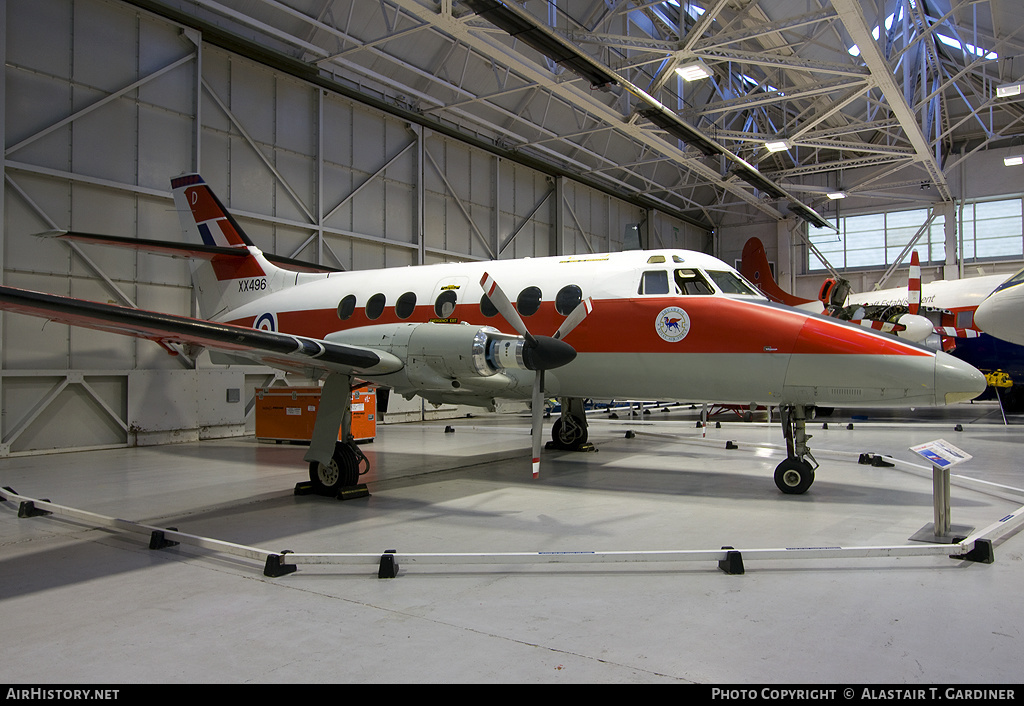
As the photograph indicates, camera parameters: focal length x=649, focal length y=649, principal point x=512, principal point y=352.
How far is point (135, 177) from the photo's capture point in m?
14.9

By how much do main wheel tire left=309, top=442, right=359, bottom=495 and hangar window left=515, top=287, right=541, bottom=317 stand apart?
346 centimetres

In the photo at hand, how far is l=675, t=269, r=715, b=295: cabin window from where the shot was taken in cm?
920

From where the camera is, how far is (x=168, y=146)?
1548 cm

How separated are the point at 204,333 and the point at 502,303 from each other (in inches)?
129

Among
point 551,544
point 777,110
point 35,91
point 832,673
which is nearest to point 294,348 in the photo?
point 551,544

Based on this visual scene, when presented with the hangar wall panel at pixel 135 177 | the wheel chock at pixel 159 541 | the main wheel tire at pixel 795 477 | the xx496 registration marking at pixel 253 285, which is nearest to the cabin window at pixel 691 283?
the main wheel tire at pixel 795 477

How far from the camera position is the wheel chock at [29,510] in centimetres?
746

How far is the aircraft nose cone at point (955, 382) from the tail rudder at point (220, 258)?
11.1 meters

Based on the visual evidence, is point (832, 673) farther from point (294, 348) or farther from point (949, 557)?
point (294, 348)

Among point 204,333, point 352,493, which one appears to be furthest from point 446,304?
point 204,333

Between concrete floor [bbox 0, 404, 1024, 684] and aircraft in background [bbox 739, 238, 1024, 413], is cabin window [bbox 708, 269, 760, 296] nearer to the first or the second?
concrete floor [bbox 0, 404, 1024, 684]

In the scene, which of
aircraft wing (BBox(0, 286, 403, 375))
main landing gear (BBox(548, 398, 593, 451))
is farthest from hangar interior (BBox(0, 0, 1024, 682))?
aircraft wing (BBox(0, 286, 403, 375))

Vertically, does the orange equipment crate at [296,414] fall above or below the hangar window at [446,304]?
below

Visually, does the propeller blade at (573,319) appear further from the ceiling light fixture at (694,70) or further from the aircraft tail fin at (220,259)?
the ceiling light fixture at (694,70)
